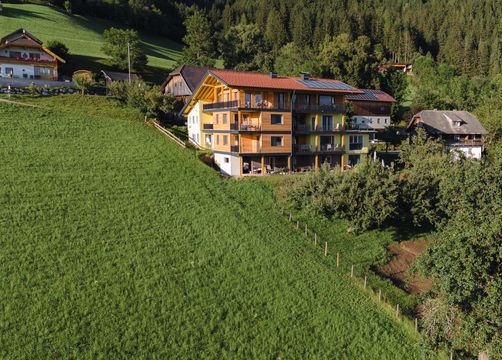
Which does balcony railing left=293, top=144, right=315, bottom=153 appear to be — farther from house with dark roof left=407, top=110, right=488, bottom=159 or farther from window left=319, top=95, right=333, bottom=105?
house with dark roof left=407, top=110, right=488, bottom=159

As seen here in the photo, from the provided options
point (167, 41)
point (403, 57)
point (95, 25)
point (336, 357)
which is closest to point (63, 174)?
point (336, 357)

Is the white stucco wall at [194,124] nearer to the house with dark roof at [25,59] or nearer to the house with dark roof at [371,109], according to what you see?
the house with dark roof at [371,109]

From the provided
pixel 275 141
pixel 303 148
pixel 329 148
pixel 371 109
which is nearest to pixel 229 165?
pixel 275 141

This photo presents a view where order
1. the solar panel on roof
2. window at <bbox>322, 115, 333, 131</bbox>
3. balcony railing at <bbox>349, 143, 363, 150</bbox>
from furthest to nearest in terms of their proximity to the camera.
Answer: balcony railing at <bbox>349, 143, 363, 150</bbox> → window at <bbox>322, 115, 333, 131</bbox> → the solar panel on roof

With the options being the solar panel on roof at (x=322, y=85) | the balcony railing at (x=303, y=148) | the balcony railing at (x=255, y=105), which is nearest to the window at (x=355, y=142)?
the solar panel on roof at (x=322, y=85)

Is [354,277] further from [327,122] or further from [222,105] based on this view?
[222,105]

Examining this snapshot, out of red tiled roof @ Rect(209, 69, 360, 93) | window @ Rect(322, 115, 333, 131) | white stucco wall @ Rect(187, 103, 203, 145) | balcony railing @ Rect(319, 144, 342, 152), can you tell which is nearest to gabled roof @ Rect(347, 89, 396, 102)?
red tiled roof @ Rect(209, 69, 360, 93)
